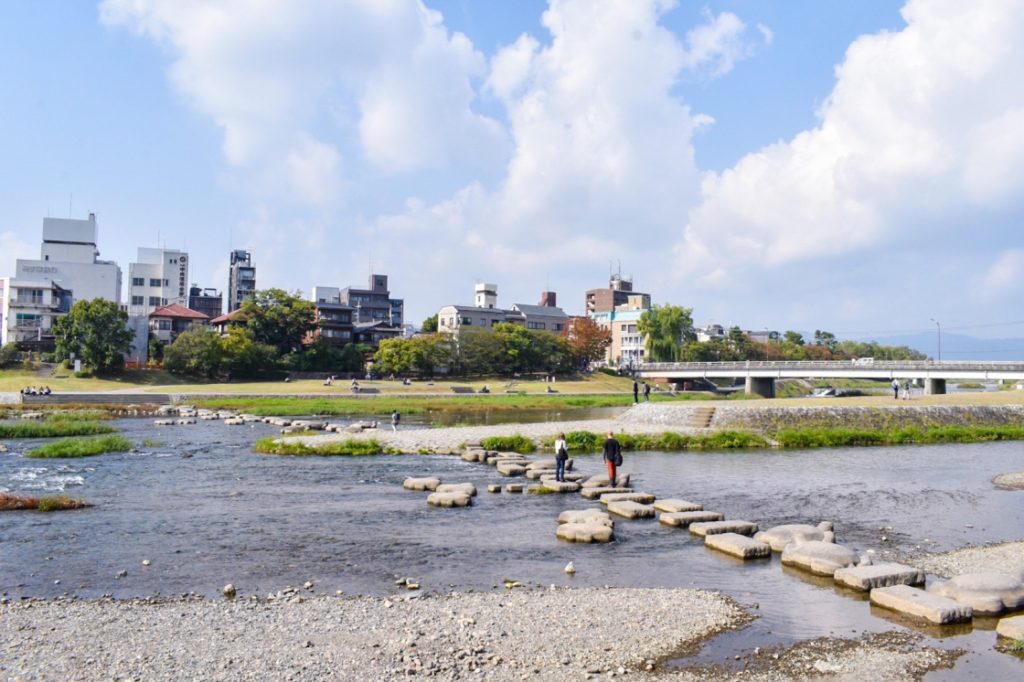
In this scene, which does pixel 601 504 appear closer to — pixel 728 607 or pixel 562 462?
pixel 562 462

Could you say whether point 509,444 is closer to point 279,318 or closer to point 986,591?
point 986,591

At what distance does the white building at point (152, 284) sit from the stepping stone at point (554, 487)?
116 m

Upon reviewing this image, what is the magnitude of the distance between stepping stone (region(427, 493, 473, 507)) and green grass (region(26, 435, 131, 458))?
1958cm

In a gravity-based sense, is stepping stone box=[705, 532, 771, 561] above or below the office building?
below

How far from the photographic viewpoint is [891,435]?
42.3 metres

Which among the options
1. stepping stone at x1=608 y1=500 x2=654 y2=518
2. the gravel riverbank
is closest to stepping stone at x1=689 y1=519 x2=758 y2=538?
stepping stone at x1=608 y1=500 x2=654 y2=518

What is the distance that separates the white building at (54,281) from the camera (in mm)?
98500

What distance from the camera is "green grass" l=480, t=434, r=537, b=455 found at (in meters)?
37.3

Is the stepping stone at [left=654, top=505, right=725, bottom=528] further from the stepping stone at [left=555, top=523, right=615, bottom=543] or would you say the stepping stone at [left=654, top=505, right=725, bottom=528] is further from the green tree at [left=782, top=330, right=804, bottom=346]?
the green tree at [left=782, top=330, right=804, bottom=346]

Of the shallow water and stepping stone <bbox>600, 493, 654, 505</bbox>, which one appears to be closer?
the shallow water

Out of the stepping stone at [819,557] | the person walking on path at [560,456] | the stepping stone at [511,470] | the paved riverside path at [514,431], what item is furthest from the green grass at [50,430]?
the stepping stone at [819,557]

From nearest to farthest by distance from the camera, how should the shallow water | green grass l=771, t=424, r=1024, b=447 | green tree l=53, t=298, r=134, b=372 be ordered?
the shallow water < green grass l=771, t=424, r=1024, b=447 < green tree l=53, t=298, r=134, b=372

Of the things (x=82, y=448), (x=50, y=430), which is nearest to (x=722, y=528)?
(x=82, y=448)

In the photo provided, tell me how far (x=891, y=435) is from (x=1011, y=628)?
108ft
